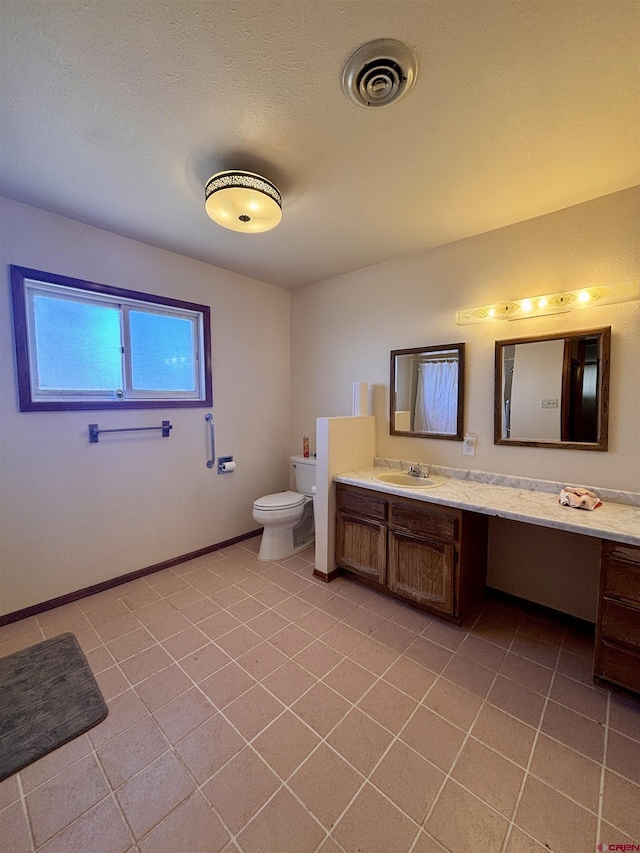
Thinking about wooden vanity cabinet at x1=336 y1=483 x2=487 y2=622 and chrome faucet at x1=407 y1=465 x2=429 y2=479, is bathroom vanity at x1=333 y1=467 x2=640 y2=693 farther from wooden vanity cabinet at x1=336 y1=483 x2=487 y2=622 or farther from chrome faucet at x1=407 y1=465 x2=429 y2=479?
chrome faucet at x1=407 y1=465 x2=429 y2=479

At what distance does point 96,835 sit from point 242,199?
2433 millimetres

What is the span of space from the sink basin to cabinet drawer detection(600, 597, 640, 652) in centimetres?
102

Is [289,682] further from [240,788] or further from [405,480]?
[405,480]

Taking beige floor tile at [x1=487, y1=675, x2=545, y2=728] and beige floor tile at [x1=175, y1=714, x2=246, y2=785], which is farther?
beige floor tile at [x1=487, y1=675, x2=545, y2=728]

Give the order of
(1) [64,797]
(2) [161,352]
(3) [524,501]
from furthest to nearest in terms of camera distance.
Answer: (2) [161,352], (3) [524,501], (1) [64,797]

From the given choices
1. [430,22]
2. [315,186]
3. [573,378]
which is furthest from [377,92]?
[573,378]

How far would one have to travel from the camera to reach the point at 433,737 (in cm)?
132

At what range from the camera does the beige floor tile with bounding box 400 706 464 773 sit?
125 cm

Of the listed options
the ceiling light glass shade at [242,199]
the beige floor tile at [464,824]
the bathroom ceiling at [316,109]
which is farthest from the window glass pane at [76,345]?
the beige floor tile at [464,824]

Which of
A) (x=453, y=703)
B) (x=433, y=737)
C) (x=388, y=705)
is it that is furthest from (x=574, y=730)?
(x=388, y=705)

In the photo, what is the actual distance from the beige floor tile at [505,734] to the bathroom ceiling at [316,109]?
97.5 inches

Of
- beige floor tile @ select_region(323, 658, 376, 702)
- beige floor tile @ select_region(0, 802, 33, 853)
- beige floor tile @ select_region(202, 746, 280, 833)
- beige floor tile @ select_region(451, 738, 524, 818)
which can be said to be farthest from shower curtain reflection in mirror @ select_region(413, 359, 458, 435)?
beige floor tile @ select_region(0, 802, 33, 853)

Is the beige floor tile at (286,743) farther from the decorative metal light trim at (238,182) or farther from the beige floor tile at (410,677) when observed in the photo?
the decorative metal light trim at (238,182)

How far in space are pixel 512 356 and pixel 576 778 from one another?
200 cm
